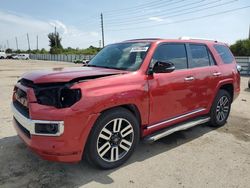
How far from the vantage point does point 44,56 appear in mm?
73688

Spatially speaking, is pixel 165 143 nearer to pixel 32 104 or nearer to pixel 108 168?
pixel 108 168

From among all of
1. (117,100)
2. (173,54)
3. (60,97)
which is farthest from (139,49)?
(60,97)

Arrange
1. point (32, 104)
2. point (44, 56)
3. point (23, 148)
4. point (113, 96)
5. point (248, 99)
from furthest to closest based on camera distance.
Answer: point (44, 56) < point (248, 99) < point (23, 148) < point (113, 96) < point (32, 104)

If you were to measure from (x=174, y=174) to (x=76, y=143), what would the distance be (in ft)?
4.60

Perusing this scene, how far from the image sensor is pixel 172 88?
4.20 meters

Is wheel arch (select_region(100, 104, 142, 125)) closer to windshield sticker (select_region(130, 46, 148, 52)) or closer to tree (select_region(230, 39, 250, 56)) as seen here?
windshield sticker (select_region(130, 46, 148, 52))

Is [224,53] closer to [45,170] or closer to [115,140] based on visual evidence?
[115,140]

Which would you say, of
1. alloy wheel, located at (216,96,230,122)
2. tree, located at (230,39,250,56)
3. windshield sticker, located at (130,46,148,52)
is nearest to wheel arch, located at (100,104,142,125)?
windshield sticker, located at (130,46,148,52)

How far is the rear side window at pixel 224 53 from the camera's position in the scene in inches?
222

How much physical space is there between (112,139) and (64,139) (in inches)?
30.4

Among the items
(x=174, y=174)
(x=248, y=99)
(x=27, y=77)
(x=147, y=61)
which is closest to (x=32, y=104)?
(x=27, y=77)

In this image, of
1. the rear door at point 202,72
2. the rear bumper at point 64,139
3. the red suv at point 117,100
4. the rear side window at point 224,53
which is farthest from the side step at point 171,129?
the rear side window at point 224,53

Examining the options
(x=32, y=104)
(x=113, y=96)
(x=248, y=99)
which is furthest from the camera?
(x=248, y=99)

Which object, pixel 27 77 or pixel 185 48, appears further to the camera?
pixel 185 48
